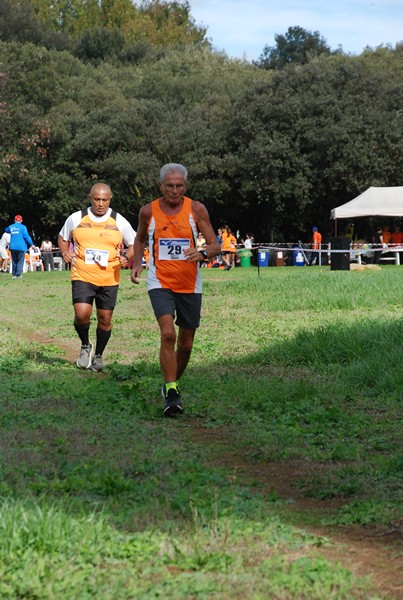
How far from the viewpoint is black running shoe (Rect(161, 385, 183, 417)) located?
25.0 ft

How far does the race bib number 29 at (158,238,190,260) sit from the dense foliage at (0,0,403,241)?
40756mm

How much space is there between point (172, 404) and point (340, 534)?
3.41m

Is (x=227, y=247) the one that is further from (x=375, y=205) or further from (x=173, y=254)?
(x=173, y=254)

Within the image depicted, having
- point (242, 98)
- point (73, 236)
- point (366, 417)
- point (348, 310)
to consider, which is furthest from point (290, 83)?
point (366, 417)

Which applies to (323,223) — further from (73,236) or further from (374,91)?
(73,236)

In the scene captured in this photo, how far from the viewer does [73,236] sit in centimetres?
1072

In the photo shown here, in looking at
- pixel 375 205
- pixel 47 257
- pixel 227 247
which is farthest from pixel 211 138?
pixel 375 205

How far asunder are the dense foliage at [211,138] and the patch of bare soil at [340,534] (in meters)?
43.1

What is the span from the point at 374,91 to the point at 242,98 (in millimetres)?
6855

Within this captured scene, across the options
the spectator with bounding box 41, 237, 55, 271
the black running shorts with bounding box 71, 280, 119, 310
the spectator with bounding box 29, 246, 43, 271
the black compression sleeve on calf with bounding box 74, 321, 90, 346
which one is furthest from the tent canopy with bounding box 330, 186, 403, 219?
the black compression sleeve on calf with bounding box 74, 321, 90, 346

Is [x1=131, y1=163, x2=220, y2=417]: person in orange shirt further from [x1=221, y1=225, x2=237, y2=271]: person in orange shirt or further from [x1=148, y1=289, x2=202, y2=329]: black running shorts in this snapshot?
[x1=221, y1=225, x2=237, y2=271]: person in orange shirt

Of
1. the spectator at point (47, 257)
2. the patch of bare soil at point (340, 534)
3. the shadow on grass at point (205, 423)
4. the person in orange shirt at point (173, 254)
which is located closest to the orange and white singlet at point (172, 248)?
the person in orange shirt at point (173, 254)

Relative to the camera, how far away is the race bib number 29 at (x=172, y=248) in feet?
26.3

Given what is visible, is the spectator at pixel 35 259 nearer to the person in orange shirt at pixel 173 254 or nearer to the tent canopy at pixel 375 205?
the tent canopy at pixel 375 205
